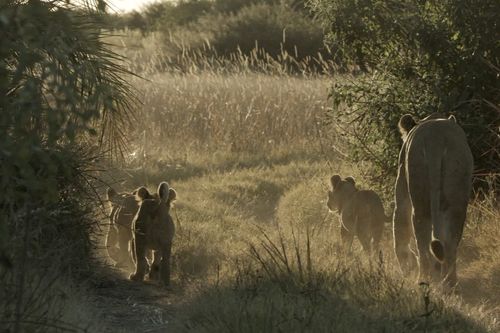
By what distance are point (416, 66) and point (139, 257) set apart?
167 inches

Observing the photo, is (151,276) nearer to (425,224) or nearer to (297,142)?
(425,224)

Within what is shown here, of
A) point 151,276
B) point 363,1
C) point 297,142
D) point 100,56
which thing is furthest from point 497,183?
point 297,142

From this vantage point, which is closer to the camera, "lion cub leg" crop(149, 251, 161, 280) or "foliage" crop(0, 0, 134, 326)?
"foliage" crop(0, 0, 134, 326)

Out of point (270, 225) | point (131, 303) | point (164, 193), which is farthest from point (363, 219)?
point (131, 303)

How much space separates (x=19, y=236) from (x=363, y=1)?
6.56 m

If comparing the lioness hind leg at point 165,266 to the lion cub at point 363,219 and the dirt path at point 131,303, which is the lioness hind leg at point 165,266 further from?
the lion cub at point 363,219

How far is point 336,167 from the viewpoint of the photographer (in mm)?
16188

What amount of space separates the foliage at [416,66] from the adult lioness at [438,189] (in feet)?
7.26

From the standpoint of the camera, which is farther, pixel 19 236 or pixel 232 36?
pixel 232 36

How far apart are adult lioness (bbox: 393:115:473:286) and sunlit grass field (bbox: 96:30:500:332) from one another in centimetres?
33

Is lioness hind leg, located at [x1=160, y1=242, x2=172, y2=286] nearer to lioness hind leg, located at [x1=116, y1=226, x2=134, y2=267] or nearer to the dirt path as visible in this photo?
the dirt path

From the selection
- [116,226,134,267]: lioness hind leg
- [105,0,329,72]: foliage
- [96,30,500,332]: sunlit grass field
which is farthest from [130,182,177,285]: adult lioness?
[105,0,329,72]: foliage

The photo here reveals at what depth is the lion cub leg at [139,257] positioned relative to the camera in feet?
32.6

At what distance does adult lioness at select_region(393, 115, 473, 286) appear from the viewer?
352 inches
